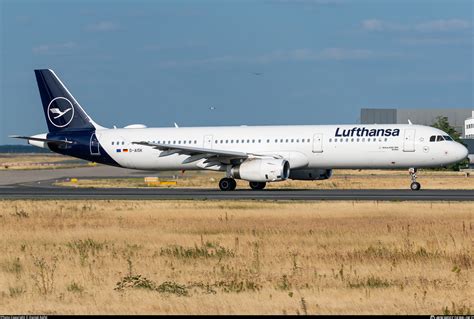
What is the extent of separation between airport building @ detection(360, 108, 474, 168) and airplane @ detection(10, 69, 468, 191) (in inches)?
3458

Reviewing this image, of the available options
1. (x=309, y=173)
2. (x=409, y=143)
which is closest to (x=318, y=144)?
(x=309, y=173)

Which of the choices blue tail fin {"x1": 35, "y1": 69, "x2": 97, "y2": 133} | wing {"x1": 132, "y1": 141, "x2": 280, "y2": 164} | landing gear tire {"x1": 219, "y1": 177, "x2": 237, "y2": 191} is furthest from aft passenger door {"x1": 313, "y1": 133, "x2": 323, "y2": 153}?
blue tail fin {"x1": 35, "y1": 69, "x2": 97, "y2": 133}

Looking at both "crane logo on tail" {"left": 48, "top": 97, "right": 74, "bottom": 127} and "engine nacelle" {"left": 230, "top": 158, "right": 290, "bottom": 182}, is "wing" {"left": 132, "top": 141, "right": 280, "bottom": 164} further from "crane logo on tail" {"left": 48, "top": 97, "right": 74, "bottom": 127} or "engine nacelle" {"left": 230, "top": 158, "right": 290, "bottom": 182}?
"crane logo on tail" {"left": 48, "top": 97, "right": 74, "bottom": 127}

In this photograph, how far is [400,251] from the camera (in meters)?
23.0

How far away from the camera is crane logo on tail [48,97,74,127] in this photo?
60812mm

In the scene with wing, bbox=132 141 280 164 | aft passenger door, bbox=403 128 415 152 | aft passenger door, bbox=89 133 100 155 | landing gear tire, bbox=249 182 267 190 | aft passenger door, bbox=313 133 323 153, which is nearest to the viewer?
aft passenger door, bbox=403 128 415 152

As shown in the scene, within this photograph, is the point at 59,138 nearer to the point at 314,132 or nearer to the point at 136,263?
the point at 314,132

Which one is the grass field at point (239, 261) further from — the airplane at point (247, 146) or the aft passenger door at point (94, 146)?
the aft passenger door at point (94, 146)

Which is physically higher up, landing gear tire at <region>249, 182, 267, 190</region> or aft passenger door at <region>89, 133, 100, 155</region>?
aft passenger door at <region>89, 133, 100, 155</region>

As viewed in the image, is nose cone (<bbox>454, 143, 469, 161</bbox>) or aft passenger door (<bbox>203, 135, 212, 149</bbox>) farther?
aft passenger door (<bbox>203, 135, 212, 149</bbox>)

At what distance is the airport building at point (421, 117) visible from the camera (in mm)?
148250

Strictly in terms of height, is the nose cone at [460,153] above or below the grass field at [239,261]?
above

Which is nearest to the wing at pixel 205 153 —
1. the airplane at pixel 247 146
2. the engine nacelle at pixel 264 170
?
the airplane at pixel 247 146

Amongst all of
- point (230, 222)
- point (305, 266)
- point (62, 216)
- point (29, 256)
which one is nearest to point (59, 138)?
point (62, 216)
